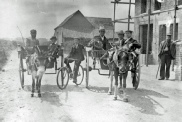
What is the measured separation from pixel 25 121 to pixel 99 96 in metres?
2.94

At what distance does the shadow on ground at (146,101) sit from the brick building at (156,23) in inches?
349

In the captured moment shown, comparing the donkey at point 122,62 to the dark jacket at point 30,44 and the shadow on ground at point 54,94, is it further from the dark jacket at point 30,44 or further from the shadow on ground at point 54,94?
the dark jacket at point 30,44

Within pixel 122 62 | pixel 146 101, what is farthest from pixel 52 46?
pixel 146 101

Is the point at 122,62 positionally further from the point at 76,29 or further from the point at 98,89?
the point at 76,29

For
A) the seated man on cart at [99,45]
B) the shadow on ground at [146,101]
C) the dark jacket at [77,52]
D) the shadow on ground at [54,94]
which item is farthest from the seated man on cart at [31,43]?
the shadow on ground at [146,101]

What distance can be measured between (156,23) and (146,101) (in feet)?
42.4

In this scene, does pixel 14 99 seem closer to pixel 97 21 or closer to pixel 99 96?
pixel 99 96

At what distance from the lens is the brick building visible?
54.6ft

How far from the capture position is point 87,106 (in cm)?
614

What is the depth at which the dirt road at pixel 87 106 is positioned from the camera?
17.2 feet

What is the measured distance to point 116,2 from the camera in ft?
70.8

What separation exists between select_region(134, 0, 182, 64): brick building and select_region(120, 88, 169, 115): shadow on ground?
885cm

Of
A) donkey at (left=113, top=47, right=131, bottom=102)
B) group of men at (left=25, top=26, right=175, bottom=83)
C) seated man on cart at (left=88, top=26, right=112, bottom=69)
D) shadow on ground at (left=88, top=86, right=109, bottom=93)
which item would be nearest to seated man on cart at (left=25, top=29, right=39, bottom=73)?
group of men at (left=25, top=26, right=175, bottom=83)

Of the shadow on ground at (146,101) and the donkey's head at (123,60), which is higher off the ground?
the donkey's head at (123,60)
